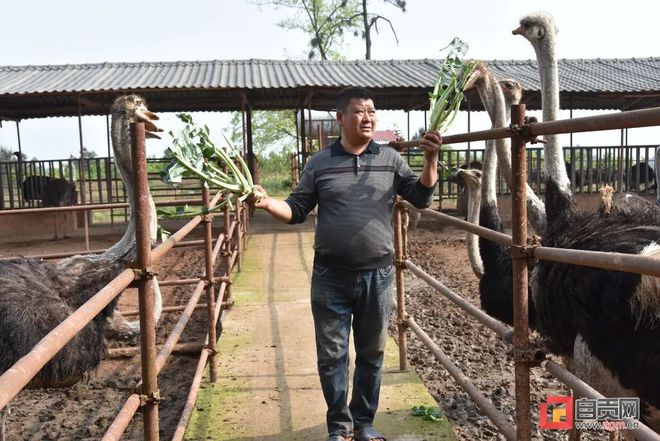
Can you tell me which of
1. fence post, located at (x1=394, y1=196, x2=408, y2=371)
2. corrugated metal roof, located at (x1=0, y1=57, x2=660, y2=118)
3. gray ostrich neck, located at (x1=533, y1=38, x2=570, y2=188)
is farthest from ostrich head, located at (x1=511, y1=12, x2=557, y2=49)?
corrugated metal roof, located at (x1=0, y1=57, x2=660, y2=118)

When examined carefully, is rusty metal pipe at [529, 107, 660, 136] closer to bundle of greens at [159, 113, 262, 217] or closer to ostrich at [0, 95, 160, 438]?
bundle of greens at [159, 113, 262, 217]

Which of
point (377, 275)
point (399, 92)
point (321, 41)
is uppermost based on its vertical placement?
point (321, 41)

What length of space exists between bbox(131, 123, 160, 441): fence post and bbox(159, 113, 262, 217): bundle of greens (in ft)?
0.25

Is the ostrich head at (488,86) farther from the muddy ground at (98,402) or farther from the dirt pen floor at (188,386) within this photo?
the muddy ground at (98,402)

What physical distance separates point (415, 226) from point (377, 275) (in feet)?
28.6

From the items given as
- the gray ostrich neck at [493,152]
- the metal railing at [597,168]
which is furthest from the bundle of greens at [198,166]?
the metal railing at [597,168]

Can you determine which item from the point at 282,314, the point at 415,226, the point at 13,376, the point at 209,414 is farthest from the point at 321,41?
the point at 13,376

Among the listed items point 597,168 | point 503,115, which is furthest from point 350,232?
point 597,168

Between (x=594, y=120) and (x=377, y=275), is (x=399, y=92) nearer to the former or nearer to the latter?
(x=377, y=275)

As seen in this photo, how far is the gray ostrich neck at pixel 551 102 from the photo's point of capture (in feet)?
11.6

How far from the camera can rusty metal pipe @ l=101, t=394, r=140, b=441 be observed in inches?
62.3

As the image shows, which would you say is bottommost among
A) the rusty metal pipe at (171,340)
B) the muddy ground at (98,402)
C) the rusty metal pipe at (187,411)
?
the muddy ground at (98,402)

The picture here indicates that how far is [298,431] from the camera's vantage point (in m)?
3.08

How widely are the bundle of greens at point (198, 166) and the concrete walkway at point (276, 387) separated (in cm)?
137
